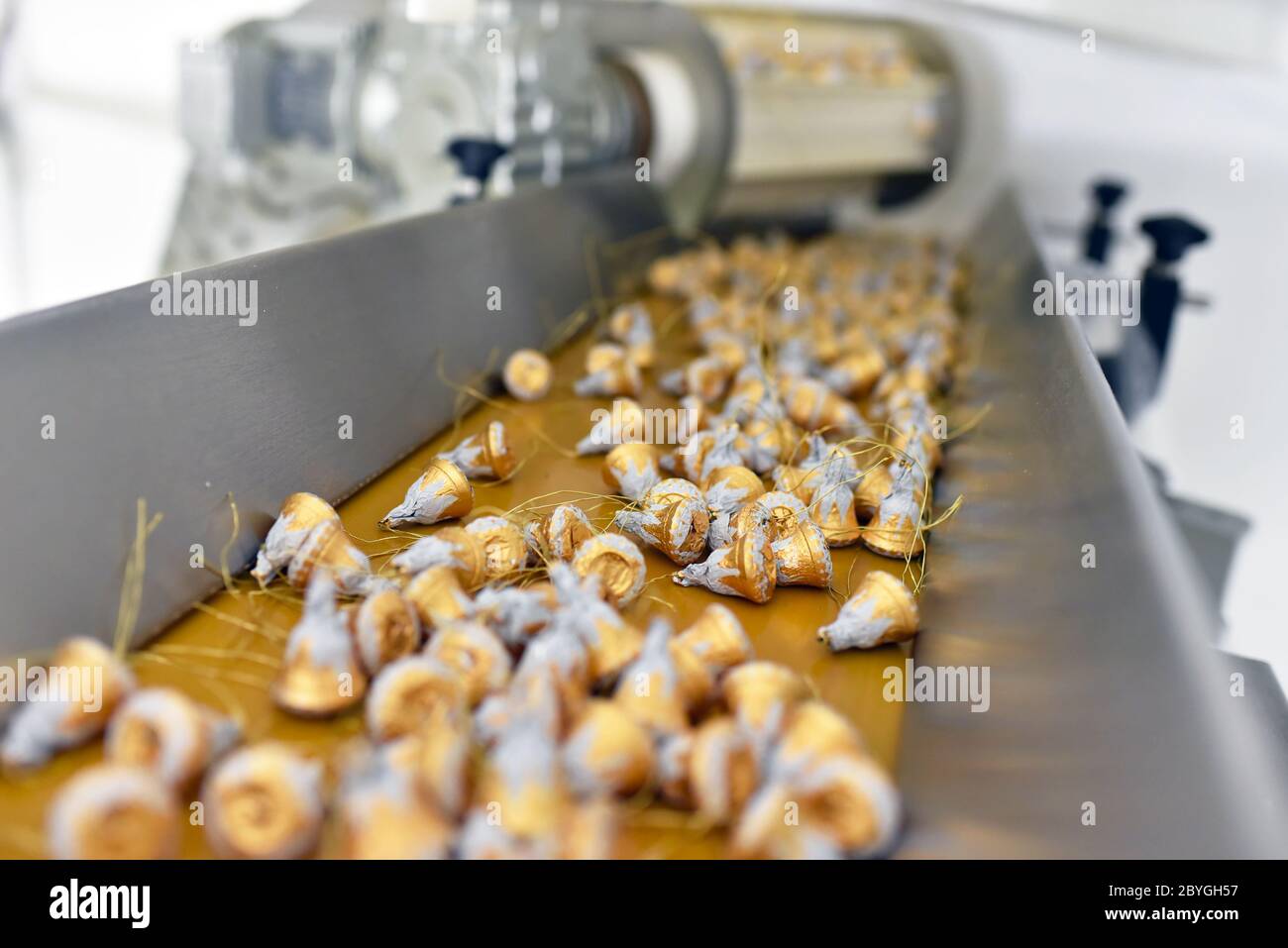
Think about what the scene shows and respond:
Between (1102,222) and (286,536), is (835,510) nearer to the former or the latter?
(286,536)

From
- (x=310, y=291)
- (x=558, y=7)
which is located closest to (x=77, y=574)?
(x=310, y=291)

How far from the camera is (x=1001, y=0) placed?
7.73 ft

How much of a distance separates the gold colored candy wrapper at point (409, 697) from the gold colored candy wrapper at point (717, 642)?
179mm

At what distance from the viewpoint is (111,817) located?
0.54m

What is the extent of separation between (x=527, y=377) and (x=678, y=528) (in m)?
0.60

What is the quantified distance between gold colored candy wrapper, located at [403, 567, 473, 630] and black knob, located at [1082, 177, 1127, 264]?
2.85 metres

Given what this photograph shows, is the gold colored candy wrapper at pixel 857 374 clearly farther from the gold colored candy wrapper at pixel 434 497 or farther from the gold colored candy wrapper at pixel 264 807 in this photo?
the gold colored candy wrapper at pixel 264 807

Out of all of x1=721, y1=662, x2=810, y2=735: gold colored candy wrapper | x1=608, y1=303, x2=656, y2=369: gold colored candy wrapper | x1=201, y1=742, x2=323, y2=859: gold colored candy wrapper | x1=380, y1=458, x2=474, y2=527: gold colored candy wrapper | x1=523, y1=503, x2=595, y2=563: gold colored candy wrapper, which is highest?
x1=608, y1=303, x2=656, y2=369: gold colored candy wrapper

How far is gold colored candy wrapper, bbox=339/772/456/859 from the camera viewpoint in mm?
532

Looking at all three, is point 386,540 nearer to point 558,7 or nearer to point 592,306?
point 592,306

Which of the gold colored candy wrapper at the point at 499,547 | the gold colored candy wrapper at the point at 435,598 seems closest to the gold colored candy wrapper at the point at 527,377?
the gold colored candy wrapper at the point at 499,547

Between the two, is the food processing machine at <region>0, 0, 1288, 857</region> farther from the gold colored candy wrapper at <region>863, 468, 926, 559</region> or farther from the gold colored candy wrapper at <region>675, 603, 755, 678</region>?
the gold colored candy wrapper at <region>675, 603, 755, 678</region>

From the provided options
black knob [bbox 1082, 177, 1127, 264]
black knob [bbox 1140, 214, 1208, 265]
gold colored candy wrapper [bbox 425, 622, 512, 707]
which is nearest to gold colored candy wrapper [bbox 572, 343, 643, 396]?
gold colored candy wrapper [bbox 425, 622, 512, 707]
